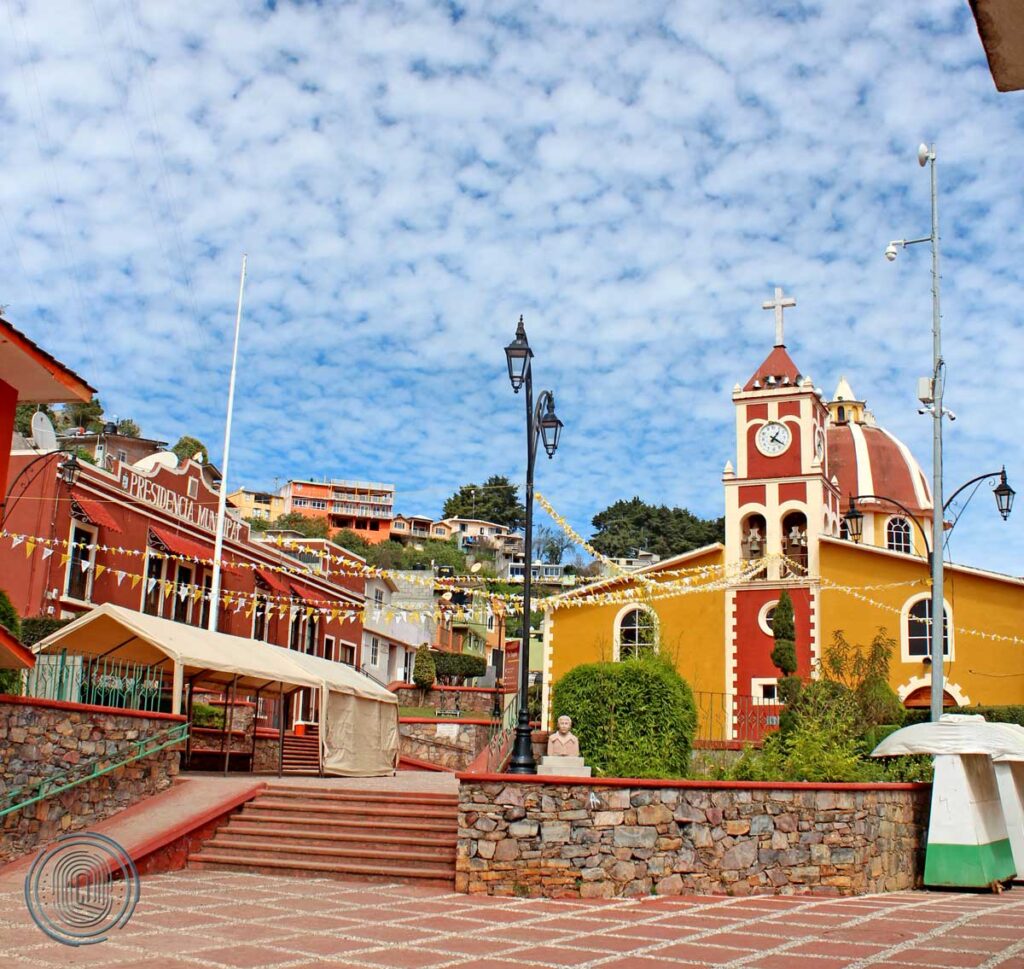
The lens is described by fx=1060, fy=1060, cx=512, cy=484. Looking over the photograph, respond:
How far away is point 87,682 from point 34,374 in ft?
12.9


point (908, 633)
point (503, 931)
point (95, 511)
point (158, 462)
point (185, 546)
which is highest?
point (158, 462)

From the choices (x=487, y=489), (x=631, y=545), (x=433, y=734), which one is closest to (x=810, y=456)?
(x=433, y=734)

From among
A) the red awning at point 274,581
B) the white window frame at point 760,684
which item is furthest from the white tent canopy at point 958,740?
the red awning at point 274,581

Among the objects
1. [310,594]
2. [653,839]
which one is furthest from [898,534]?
[653,839]

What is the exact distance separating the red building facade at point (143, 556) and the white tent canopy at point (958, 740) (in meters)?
12.6

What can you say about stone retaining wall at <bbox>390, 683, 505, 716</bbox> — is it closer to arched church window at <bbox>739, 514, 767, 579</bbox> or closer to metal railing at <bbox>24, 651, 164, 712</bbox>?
arched church window at <bbox>739, 514, 767, 579</bbox>

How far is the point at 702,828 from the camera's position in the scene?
35.7 feet

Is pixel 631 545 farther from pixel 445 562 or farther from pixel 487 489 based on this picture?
pixel 487 489

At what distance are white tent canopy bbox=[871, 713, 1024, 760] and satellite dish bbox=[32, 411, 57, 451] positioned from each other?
1694 cm

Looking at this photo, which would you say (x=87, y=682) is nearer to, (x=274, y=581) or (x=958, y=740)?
(x=958, y=740)

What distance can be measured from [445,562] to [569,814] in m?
69.6

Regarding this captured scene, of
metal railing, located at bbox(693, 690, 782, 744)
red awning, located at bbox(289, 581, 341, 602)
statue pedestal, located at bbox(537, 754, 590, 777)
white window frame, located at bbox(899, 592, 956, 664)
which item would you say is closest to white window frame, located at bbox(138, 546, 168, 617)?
red awning, located at bbox(289, 581, 341, 602)

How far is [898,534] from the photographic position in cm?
3575

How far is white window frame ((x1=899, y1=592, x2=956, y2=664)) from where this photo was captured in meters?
27.5
